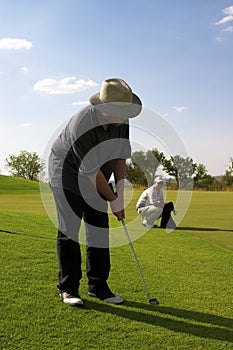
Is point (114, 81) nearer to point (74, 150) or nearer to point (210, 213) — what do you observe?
point (74, 150)

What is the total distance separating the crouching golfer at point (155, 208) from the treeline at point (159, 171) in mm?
289

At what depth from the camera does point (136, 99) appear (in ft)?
12.6

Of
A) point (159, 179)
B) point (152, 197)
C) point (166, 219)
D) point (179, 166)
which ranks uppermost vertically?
point (179, 166)

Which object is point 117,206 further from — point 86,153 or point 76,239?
point 86,153

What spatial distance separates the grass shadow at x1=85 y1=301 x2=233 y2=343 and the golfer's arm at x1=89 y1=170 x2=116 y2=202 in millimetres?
917

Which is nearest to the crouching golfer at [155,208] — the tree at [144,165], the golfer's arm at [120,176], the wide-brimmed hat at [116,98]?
the tree at [144,165]

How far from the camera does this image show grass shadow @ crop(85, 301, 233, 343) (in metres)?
3.41

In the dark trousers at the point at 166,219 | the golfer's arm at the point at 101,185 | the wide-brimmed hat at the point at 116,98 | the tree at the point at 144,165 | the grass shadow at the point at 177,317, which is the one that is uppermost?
the wide-brimmed hat at the point at 116,98

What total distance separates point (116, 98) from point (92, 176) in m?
0.65

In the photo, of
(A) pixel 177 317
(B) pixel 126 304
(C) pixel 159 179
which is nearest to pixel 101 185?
(B) pixel 126 304

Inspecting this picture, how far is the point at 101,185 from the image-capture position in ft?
12.4

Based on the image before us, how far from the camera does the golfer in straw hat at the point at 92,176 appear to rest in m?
3.67

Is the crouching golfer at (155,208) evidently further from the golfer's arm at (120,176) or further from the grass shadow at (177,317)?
the grass shadow at (177,317)

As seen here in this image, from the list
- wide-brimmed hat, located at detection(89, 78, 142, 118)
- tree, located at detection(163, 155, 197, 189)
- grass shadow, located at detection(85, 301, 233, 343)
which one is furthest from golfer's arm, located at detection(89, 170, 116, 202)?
tree, located at detection(163, 155, 197, 189)
